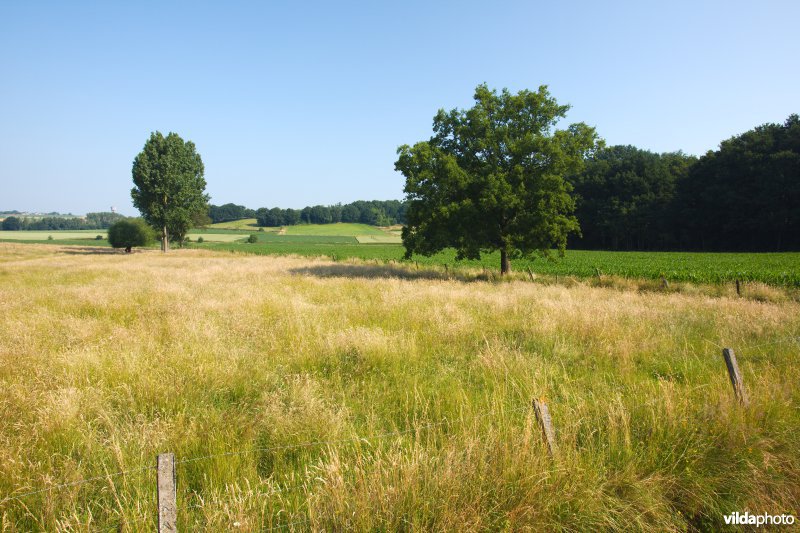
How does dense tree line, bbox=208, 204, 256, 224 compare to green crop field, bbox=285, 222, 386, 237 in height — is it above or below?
above

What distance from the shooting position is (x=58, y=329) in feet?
28.5

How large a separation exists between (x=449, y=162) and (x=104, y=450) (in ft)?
64.7

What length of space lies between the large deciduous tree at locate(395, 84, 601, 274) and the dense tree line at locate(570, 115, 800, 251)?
920 inches

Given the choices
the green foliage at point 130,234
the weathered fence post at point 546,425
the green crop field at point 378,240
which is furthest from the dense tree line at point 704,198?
the green foliage at point 130,234

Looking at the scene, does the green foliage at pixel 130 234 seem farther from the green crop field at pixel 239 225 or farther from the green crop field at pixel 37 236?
the green crop field at pixel 239 225

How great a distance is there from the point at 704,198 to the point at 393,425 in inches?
2783

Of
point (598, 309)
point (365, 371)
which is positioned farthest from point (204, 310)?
point (598, 309)

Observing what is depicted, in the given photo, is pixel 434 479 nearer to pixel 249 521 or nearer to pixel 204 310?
pixel 249 521

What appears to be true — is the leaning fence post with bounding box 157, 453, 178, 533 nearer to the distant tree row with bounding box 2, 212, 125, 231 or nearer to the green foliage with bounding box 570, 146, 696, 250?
the green foliage with bounding box 570, 146, 696, 250

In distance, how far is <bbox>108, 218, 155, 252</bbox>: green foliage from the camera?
6438cm

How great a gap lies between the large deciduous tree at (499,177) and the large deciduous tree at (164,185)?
42748 mm

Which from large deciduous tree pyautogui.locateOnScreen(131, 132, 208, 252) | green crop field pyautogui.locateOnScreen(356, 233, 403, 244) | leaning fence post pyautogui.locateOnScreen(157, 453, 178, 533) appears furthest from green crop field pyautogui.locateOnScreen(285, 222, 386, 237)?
leaning fence post pyautogui.locateOnScreen(157, 453, 178, 533)

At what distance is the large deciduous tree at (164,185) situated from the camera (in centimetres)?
5072

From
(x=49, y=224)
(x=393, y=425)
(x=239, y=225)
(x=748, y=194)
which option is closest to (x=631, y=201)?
(x=748, y=194)
